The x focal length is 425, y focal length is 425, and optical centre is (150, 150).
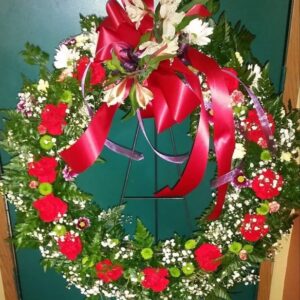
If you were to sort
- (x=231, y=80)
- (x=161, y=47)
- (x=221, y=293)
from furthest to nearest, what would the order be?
1. (x=221, y=293)
2. (x=231, y=80)
3. (x=161, y=47)

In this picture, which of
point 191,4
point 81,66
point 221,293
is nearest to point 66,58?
point 81,66

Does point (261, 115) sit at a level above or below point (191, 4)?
below

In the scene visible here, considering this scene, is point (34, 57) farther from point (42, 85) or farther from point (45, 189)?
point (45, 189)

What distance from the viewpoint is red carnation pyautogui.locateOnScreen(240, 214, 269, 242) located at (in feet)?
4.31

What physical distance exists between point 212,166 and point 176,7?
710 millimetres

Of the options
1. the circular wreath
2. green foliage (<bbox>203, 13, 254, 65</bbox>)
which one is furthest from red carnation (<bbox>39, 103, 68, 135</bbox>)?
green foliage (<bbox>203, 13, 254, 65</bbox>)

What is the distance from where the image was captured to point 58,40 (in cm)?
148

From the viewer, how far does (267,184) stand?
1290 millimetres

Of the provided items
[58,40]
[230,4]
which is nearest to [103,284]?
[58,40]

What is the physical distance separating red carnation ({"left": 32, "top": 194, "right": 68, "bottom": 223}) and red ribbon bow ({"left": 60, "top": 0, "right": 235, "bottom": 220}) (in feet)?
0.45

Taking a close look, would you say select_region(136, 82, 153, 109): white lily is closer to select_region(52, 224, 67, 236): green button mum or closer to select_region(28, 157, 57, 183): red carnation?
select_region(28, 157, 57, 183): red carnation

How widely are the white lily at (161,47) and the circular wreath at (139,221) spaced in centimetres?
14

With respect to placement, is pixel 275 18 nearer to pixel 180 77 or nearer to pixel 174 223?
pixel 180 77

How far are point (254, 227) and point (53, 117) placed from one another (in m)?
0.70
